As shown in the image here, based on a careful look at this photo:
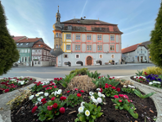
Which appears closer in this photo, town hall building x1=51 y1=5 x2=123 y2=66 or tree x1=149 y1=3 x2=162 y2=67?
tree x1=149 y1=3 x2=162 y2=67

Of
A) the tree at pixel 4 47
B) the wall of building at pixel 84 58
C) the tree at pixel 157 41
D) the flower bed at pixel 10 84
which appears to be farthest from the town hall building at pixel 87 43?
the tree at pixel 157 41

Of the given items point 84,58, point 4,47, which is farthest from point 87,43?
point 4,47

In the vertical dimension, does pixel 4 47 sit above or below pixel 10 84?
above

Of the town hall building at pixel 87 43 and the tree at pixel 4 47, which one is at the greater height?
the town hall building at pixel 87 43

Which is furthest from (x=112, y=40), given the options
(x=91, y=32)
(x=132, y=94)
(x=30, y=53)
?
(x=30, y=53)

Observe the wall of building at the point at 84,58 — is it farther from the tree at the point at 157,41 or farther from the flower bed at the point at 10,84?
the tree at the point at 157,41

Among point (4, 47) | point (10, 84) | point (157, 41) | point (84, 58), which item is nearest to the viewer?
point (4, 47)

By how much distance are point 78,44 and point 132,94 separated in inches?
896

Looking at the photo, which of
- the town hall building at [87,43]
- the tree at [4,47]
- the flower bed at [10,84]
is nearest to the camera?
the tree at [4,47]

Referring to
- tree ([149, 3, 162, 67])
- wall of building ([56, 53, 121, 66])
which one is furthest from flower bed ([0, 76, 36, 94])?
wall of building ([56, 53, 121, 66])

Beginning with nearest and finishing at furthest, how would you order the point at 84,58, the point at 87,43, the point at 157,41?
1. the point at 157,41
2. the point at 84,58
3. the point at 87,43

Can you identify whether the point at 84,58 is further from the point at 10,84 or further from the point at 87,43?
the point at 10,84

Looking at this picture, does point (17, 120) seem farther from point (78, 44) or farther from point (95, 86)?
point (78, 44)

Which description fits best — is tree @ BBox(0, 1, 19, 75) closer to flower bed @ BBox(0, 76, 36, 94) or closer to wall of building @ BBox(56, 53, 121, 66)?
flower bed @ BBox(0, 76, 36, 94)
